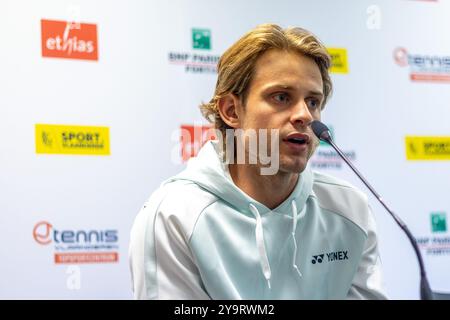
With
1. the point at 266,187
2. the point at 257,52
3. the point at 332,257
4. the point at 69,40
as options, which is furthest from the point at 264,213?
the point at 69,40

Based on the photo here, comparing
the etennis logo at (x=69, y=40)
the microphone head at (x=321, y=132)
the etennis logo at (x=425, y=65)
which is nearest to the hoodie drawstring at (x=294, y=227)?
the microphone head at (x=321, y=132)

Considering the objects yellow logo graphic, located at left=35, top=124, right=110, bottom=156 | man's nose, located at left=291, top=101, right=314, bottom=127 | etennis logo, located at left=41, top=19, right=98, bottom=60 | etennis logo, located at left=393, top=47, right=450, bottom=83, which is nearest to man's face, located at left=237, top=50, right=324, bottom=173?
man's nose, located at left=291, top=101, right=314, bottom=127

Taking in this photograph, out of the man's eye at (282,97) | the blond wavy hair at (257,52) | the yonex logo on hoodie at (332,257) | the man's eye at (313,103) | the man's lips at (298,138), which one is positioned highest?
the blond wavy hair at (257,52)

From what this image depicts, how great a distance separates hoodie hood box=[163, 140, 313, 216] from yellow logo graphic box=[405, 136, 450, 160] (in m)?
2.12

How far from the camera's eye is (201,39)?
3660mm

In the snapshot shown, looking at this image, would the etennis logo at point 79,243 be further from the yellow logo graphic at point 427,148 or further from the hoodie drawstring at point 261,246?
the yellow logo graphic at point 427,148

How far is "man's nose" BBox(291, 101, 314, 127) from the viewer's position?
182 centimetres

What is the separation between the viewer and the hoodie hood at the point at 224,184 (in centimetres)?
186

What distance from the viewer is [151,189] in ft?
11.3

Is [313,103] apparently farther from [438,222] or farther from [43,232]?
[438,222]

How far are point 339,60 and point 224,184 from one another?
2.23 meters

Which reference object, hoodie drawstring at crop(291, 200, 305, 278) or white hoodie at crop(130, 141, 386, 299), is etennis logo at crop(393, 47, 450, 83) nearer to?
white hoodie at crop(130, 141, 386, 299)

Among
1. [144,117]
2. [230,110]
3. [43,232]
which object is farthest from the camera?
[144,117]
